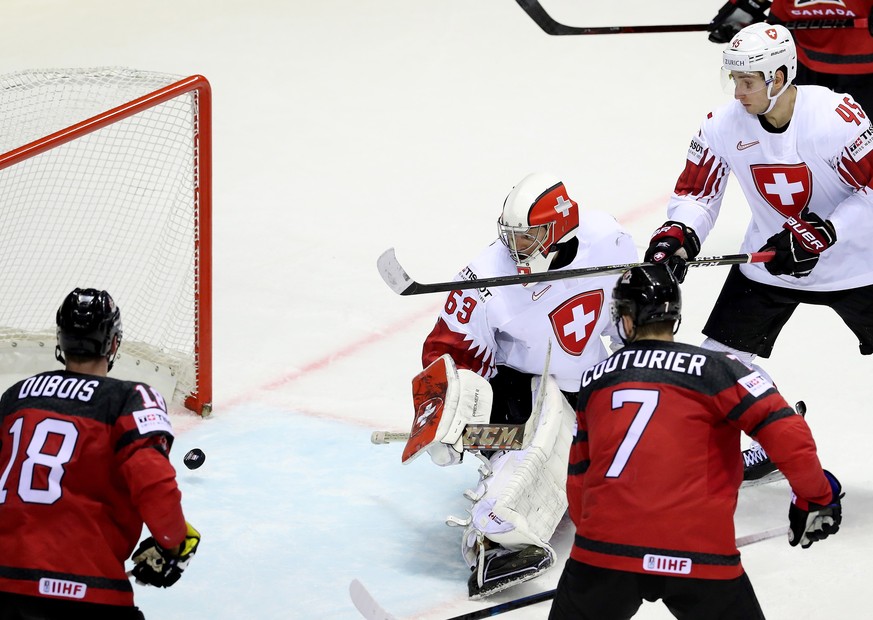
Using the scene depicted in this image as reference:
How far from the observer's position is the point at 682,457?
A: 243cm

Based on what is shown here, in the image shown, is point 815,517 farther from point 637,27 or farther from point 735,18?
point 735,18

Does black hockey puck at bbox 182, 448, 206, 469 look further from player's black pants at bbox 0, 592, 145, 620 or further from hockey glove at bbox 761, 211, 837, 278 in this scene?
hockey glove at bbox 761, 211, 837, 278

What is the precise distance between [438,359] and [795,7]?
2.19 m

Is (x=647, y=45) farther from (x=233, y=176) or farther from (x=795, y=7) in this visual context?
(x=795, y=7)

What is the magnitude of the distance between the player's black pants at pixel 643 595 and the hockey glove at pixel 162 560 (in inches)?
27.2

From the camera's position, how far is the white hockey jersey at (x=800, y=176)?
352 cm

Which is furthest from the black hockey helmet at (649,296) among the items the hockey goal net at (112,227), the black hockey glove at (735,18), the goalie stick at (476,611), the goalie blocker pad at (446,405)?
the black hockey glove at (735,18)

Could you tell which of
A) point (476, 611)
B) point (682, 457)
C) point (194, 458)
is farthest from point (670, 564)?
point (194, 458)

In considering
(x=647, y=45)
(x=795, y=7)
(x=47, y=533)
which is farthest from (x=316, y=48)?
(x=47, y=533)

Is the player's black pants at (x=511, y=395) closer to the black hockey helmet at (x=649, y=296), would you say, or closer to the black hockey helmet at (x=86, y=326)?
the black hockey helmet at (x=649, y=296)

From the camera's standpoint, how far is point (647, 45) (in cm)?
823

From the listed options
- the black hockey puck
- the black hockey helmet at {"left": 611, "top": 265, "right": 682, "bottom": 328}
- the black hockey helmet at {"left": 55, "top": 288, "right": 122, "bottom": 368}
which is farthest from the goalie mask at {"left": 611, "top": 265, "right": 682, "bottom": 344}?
the black hockey puck

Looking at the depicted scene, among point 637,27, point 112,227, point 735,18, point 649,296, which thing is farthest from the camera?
point 112,227

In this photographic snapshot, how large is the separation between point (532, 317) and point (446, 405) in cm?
39
